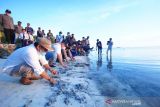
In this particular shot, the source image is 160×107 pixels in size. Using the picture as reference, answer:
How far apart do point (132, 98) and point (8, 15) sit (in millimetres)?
8710

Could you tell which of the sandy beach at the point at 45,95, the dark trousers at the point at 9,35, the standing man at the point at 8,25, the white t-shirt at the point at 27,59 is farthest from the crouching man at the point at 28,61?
the dark trousers at the point at 9,35

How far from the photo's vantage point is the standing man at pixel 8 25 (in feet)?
42.9

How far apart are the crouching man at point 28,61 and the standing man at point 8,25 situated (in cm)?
672

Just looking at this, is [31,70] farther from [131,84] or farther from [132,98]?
[131,84]

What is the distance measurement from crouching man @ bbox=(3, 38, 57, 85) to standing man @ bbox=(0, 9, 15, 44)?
6716mm

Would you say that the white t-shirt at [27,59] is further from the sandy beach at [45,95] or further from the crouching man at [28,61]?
the sandy beach at [45,95]

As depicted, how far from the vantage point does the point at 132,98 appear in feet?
22.7

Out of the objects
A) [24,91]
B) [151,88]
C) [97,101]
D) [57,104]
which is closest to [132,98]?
[97,101]

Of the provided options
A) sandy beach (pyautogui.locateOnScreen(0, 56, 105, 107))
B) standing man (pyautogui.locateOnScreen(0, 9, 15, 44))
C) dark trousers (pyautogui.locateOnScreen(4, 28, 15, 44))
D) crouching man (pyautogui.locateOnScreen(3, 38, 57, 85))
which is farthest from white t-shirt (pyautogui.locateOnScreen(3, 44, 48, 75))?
dark trousers (pyautogui.locateOnScreen(4, 28, 15, 44))

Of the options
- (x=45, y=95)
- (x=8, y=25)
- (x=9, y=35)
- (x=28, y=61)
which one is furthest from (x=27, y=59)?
(x=9, y=35)

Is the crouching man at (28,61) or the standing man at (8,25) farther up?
the standing man at (8,25)

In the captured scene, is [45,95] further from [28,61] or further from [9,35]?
[9,35]

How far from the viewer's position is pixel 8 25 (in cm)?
1373

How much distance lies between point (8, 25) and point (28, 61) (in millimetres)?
8349
